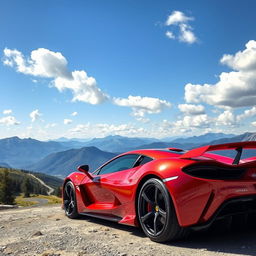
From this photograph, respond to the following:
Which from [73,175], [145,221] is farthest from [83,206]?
[145,221]

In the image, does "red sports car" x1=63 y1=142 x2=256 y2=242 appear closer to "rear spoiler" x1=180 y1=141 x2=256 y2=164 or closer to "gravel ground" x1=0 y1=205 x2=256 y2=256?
"rear spoiler" x1=180 y1=141 x2=256 y2=164

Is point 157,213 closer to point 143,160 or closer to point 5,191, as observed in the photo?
point 143,160

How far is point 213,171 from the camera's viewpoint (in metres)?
3.71

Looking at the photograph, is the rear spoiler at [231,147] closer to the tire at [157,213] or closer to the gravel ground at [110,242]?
the tire at [157,213]

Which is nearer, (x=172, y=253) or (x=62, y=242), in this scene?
(x=172, y=253)

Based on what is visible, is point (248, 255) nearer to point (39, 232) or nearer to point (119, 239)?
point (119, 239)

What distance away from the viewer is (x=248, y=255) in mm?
3158

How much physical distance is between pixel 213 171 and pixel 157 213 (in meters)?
0.94

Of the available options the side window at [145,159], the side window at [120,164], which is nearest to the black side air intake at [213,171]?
the side window at [145,159]

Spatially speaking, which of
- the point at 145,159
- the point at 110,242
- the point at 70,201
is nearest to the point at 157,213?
the point at 110,242

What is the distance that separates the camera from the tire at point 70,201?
650 cm

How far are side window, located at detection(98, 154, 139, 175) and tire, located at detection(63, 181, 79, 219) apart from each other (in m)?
1.03

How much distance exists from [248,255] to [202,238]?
36.2 inches

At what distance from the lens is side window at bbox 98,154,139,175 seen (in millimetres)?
5176
